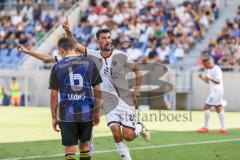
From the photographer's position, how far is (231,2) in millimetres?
37344

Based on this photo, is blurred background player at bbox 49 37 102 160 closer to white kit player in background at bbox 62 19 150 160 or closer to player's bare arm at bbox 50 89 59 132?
player's bare arm at bbox 50 89 59 132

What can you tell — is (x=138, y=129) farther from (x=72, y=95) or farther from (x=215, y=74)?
(x=215, y=74)

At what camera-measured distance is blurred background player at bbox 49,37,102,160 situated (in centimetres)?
1070

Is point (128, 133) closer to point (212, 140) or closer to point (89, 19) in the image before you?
point (212, 140)

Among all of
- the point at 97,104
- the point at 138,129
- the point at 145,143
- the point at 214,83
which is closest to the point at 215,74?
the point at 214,83

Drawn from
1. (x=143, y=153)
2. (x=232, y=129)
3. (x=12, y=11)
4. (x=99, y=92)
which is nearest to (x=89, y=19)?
(x=12, y=11)

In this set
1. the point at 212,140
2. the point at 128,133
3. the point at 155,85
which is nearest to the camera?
the point at 128,133

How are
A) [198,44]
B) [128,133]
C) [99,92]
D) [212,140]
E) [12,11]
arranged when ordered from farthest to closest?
[12,11] → [198,44] → [212,140] → [128,133] → [99,92]

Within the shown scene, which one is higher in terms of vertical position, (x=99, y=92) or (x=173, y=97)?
(x=99, y=92)

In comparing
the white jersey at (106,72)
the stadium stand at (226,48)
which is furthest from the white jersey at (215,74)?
the stadium stand at (226,48)

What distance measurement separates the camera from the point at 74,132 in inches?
428

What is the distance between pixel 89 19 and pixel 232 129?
18.3 meters

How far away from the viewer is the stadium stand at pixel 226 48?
30938mm

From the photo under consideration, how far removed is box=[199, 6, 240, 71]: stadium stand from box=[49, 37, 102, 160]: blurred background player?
20.4 metres
